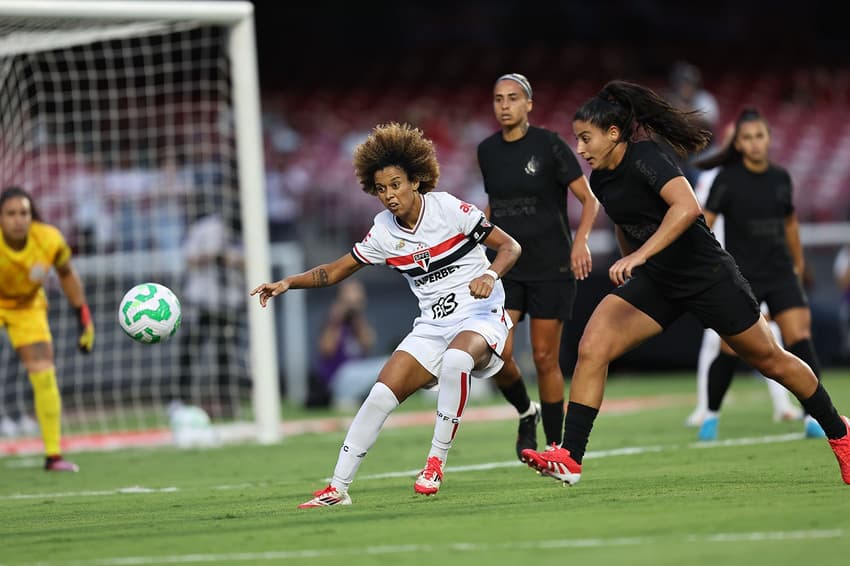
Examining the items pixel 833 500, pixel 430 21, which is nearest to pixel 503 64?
pixel 430 21

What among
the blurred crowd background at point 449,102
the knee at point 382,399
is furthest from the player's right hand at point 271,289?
the blurred crowd background at point 449,102

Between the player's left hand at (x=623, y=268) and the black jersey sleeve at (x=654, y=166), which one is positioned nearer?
the player's left hand at (x=623, y=268)

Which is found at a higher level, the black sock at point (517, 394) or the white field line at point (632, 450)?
the black sock at point (517, 394)

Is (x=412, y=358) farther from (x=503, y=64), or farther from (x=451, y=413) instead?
(x=503, y=64)

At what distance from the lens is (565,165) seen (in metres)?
9.27

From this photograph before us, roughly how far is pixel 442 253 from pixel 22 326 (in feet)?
16.8

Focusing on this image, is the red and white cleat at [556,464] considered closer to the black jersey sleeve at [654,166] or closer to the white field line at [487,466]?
the black jersey sleeve at [654,166]

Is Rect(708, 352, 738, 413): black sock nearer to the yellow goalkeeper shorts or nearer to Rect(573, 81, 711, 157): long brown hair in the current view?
Rect(573, 81, 711, 157): long brown hair

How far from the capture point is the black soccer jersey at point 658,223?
24.0 feet

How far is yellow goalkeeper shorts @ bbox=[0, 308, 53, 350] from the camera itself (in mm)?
11477

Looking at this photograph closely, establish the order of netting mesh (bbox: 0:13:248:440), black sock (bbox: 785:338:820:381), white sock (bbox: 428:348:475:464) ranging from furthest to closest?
netting mesh (bbox: 0:13:248:440) < black sock (bbox: 785:338:820:381) < white sock (bbox: 428:348:475:464)

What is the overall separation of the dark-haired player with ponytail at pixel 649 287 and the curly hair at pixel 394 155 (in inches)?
34.6

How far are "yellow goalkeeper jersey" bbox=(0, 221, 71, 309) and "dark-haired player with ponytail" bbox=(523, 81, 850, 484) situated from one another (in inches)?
217

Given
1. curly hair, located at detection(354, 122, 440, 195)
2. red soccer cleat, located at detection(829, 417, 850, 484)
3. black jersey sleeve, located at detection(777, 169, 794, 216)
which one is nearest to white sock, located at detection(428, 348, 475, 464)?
curly hair, located at detection(354, 122, 440, 195)
